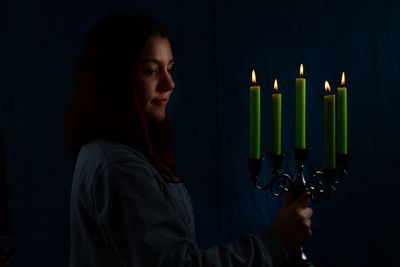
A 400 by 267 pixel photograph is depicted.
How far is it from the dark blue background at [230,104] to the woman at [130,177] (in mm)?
376

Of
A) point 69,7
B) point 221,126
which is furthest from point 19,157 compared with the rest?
point 221,126

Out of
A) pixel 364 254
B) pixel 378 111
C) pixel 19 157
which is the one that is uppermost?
pixel 378 111

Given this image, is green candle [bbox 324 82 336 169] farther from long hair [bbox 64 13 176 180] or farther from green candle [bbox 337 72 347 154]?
long hair [bbox 64 13 176 180]

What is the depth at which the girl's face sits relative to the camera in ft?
2.79

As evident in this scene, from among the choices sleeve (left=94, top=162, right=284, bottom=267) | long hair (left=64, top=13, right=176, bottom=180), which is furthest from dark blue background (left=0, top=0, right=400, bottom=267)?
sleeve (left=94, top=162, right=284, bottom=267)

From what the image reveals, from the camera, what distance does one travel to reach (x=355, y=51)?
4.01 ft

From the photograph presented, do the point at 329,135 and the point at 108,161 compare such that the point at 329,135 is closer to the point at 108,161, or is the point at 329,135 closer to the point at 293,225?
the point at 293,225

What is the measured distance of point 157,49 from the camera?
2.83ft

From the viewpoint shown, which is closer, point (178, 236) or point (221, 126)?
point (178, 236)

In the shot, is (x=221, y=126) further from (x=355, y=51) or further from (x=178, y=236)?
(x=178, y=236)

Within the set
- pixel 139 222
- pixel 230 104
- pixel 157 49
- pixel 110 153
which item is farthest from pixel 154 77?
pixel 230 104

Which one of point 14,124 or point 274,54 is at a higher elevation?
point 274,54

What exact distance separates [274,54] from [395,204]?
50 cm

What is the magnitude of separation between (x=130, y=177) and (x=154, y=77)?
9.5 inches
